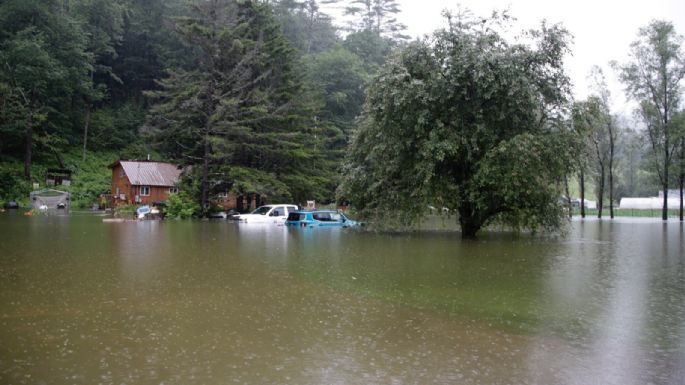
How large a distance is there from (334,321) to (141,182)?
53.9m

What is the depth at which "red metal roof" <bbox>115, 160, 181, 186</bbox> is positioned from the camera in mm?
58487

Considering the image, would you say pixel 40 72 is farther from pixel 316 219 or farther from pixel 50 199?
pixel 316 219

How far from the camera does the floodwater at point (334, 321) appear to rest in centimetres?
602

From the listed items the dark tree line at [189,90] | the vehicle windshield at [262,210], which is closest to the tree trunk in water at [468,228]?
the dark tree line at [189,90]

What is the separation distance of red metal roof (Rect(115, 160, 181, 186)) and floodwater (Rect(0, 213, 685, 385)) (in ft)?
147

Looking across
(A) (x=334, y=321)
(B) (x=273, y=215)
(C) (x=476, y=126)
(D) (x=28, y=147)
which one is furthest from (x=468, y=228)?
(D) (x=28, y=147)

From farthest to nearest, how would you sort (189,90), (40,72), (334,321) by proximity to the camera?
(40,72)
(189,90)
(334,321)

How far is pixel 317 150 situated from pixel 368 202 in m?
21.7

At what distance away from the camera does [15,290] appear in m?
10.3

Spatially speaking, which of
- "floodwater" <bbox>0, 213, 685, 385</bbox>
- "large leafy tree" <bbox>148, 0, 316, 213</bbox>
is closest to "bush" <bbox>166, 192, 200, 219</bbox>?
"large leafy tree" <bbox>148, 0, 316, 213</bbox>

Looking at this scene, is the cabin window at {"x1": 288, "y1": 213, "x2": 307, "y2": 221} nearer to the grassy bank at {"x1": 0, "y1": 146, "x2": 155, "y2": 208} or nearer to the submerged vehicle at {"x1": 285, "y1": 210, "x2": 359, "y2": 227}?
the submerged vehicle at {"x1": 285, "y1": 210, "x2": 359, "y2": 227}

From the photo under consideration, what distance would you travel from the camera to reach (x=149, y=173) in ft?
197

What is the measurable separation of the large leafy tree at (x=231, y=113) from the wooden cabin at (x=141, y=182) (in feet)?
32.8

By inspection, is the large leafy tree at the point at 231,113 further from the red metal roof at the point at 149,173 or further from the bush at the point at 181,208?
the red metal roof at the point at 149,173
